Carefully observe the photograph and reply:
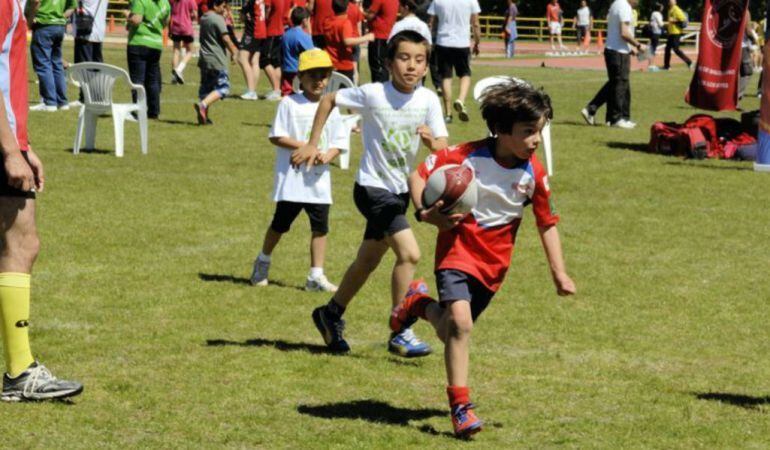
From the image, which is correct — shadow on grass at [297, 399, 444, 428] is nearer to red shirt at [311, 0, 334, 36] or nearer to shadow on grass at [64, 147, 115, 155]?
shadow on grass at [64, 147, 115, 155]

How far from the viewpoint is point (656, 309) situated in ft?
31.6

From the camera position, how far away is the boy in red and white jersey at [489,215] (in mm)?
6438

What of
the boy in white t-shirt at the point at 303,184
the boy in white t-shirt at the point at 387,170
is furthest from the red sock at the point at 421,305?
the boy in white t-shirt at the point at 303,184

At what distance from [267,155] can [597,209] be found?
503 cm

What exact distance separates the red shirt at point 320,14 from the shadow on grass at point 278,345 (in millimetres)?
13984

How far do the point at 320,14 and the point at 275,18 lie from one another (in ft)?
10.3

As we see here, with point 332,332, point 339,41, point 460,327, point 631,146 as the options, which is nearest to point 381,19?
point 339,41

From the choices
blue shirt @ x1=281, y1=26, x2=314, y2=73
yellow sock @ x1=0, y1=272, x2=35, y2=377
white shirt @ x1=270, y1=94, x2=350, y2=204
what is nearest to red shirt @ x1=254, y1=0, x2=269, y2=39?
blue shirt @ x1=281, y1=26, x2=314, y2=73

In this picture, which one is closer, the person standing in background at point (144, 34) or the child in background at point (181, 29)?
the person standing in background at point (144, 34)

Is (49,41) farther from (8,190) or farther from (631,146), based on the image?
(8,190)

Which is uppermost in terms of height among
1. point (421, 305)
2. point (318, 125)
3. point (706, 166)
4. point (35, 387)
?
point (318, 125)

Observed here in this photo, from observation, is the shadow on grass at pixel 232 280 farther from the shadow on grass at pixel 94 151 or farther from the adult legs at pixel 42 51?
the adult legs at pixel 42 51

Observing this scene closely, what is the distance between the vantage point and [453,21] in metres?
21.9

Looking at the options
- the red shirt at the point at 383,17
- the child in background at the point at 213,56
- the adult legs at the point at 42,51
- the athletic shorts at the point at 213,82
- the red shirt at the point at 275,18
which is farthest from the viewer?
the red shirt at the point at 275,18
